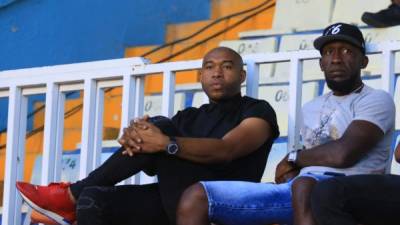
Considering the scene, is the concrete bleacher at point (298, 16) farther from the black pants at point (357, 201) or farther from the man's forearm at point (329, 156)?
the black pants at point (357, 201)

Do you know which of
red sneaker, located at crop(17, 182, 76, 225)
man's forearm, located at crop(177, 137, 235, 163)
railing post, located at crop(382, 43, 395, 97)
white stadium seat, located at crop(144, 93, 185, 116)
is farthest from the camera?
white stadium seat, located at crop(144, 93, 185, 116)

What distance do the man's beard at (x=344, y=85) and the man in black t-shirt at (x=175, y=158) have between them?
277 mm

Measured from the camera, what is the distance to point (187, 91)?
773 centimetres

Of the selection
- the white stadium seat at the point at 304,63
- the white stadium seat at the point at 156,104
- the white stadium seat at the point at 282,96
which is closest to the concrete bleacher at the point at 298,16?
the white stadium seat at the point at 304,63

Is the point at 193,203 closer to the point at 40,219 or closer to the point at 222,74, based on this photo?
the point at 222,74

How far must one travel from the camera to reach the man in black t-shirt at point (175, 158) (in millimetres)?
4473

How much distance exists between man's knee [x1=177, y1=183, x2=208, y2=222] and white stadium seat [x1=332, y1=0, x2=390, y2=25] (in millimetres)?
3790

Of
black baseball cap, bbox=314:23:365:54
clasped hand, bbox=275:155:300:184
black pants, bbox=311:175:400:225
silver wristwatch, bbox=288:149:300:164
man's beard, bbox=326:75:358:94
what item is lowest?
black pants, bbox=311:175:400:225

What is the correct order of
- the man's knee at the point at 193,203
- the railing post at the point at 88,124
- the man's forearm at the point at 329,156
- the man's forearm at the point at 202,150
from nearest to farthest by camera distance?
the man's knee at the point at 193,203 → the man's forearm at the point at 329,156 → the man's forearm at the point at 202,150 → the railing post at the point at 88,124

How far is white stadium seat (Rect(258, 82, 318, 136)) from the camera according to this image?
6.73m

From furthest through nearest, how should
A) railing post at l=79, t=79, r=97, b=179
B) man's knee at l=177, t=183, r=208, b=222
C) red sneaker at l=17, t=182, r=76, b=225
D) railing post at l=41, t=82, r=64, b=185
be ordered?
1. railing post at l=41, t=82, r=64, b=185
2. railing post at l=79, t=79, r=97, b=179
3. red sneaker at l=17, t=182, r=76, b=225
4. man's knee at l=177, t=183, r=208, b=222

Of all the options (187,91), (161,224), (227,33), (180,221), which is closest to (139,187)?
(161,224)

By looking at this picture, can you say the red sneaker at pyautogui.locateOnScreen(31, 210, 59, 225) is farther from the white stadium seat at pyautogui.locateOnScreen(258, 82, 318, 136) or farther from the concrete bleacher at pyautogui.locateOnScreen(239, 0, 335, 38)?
the concrete bleacher at pyautogui.locateOnScreen(239, 0, 335, 38)

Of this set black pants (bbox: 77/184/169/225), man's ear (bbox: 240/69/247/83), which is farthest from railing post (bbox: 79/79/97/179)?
man's ear (bbox: 240/69/247/83)
